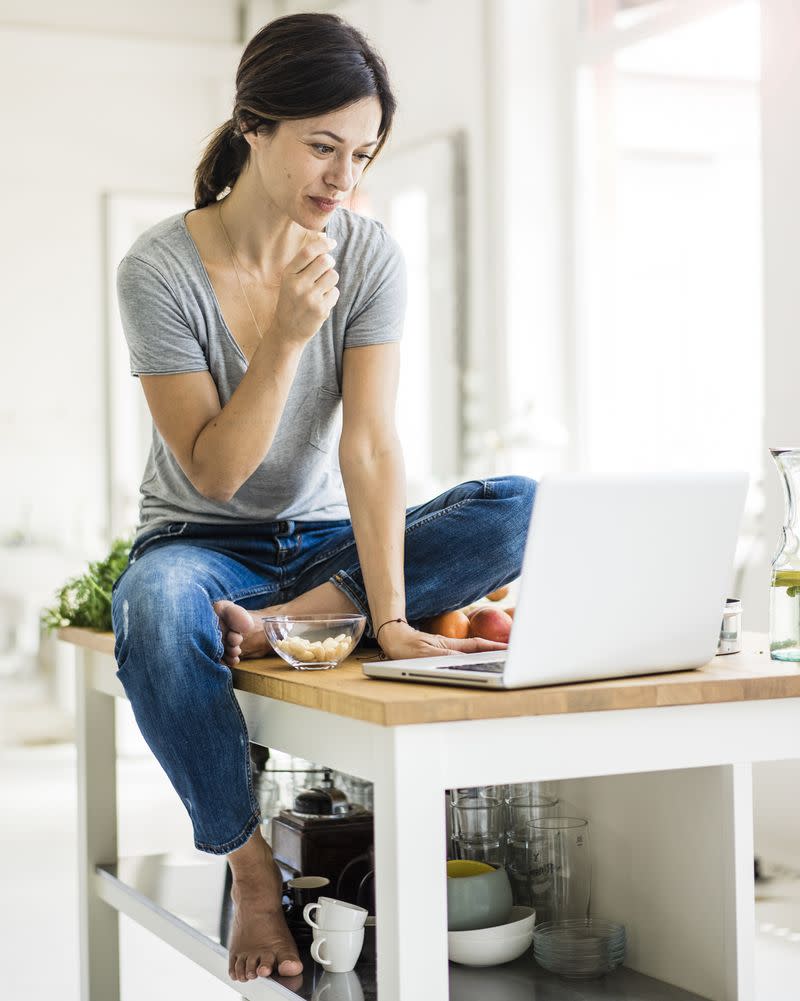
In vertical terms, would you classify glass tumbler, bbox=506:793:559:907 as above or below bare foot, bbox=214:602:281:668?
below

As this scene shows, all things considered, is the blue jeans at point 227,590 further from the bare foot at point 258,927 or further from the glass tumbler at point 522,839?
Answer: the glass tumbler at point 522,839

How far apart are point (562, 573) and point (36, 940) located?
1.88 metres

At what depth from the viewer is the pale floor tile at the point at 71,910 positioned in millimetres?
2420

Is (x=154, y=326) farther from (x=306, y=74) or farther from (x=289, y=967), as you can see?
(x=289, y=967)

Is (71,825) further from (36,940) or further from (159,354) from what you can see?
(159,354)

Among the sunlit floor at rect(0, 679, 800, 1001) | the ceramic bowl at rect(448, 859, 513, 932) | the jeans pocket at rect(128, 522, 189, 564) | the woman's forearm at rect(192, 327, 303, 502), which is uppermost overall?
the woman's forearm at rect(192, 327, 303, 502)

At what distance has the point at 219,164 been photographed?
1.95 metres

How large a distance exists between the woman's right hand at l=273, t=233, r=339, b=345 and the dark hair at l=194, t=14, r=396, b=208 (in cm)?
20

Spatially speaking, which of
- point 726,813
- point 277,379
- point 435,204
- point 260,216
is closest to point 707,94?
point 435,204

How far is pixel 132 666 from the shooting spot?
5.09 feet

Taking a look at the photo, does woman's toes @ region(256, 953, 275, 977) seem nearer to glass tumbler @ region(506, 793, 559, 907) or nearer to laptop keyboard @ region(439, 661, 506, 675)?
glass tumbler @ region(506, 793, 559, 907)

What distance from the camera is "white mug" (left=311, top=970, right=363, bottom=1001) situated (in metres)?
1.46

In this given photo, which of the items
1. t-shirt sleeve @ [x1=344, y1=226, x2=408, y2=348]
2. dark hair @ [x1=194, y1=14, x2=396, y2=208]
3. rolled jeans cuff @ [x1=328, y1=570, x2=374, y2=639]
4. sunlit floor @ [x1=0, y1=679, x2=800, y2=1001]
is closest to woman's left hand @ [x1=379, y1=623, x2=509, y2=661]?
rolled jeans cuff @ [x1=328, y1=570, x2=374, y2=639]

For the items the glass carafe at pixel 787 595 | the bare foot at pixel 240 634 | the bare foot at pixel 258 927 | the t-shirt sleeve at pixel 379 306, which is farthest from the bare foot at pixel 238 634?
the glass carafe at pixel 787 595
